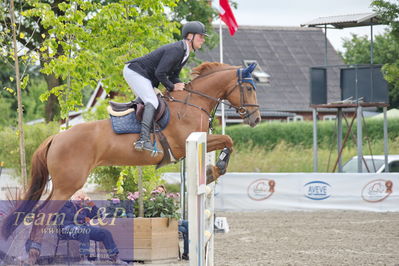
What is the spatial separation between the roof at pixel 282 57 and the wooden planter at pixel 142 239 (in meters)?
28.3

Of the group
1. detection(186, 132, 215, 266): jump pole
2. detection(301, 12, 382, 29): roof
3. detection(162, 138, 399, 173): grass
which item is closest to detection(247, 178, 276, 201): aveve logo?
detection(162, 138, 399, 173): grass

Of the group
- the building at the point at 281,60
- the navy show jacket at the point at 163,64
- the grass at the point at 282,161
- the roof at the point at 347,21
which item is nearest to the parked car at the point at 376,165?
the grass at the point at 282,161

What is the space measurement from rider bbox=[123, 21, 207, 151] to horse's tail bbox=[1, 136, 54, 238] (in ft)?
3.55

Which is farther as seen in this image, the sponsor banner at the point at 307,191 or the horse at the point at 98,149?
the sponsor banner at the point at 307,191

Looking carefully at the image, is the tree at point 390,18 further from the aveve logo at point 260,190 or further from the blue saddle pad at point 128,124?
the blue saddle pad at point 128,124

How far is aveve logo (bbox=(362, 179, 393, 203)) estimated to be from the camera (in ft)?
53.2

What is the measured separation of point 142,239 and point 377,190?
29.1 feet

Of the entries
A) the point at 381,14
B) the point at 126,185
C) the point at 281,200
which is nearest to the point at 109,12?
the point at 126,185

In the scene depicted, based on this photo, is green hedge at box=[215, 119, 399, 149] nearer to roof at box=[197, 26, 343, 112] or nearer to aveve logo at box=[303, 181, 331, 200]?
roof at box=[197, 26, 343, 112]

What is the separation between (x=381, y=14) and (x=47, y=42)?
7.07m

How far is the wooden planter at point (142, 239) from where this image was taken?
8734 mm

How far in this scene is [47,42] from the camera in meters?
9.92

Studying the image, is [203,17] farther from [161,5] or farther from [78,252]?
[78,252]

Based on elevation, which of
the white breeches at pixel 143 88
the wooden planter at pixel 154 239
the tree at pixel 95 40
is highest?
the tree at pixel 95 40
